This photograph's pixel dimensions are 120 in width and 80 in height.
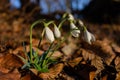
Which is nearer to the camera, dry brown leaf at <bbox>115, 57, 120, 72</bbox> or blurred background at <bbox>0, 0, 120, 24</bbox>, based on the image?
dry brown leaf at <bbox>115, 57, 120, 72</bbox>

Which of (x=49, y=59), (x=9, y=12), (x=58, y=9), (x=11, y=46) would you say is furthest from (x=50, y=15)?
(x=49, y=59)

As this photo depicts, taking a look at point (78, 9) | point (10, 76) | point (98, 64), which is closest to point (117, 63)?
point (98, 64)

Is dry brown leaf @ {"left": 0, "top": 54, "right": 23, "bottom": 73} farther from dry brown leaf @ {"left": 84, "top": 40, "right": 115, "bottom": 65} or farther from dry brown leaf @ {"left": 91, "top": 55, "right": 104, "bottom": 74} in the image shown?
dry brown leaf @ {"left": 84, "top": 40, "right": 115, "bottom": 65}

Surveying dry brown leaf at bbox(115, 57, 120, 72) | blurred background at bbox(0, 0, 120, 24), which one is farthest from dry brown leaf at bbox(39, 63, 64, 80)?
blurred background at bbox(0, 0, 120, 24)

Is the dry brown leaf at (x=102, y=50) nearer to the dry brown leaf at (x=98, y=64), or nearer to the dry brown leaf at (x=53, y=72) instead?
the dry brown leaf at (x=98, y=64)

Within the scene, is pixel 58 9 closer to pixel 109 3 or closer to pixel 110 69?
pixel 109 3
